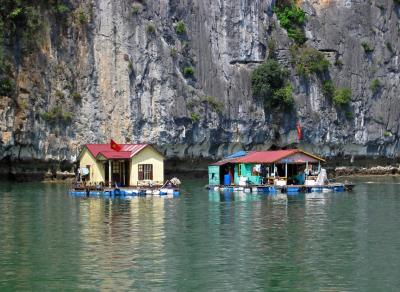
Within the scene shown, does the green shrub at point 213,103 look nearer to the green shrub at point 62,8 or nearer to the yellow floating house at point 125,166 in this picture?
the green shrub at point 62,8

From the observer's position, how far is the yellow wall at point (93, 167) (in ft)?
162

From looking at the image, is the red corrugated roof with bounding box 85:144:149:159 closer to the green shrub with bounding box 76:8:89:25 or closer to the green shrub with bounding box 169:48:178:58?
the green shrub with bounding box 76:8:89:25

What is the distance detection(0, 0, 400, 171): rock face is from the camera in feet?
199

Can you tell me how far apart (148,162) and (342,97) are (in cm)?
2591

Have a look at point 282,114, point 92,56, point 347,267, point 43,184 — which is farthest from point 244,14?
point 347,267

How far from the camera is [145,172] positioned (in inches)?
1911

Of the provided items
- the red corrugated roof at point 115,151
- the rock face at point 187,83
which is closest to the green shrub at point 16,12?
the rock face at point 187,83

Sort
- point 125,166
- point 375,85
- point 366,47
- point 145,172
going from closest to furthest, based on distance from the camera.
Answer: point 145,172
point 125,166
point 375,85
point 366,47

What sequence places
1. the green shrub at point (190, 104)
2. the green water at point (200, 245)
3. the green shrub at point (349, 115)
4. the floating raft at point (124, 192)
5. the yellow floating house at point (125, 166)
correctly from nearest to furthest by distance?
the green water at point (200, 245) < the floating raft at point (124, 192) < the yellow floating house at point (125, 166) < the green shrub at point (190, 104) < the green shrub at point (349, 115)

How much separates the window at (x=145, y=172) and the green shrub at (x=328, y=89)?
25.2 metres

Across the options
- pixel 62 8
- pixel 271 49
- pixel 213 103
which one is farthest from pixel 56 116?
pixel 271 49

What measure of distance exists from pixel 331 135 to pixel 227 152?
912 cm

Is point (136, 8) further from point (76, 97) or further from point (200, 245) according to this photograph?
point (200, 245)

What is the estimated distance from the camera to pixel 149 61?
2485 inches
